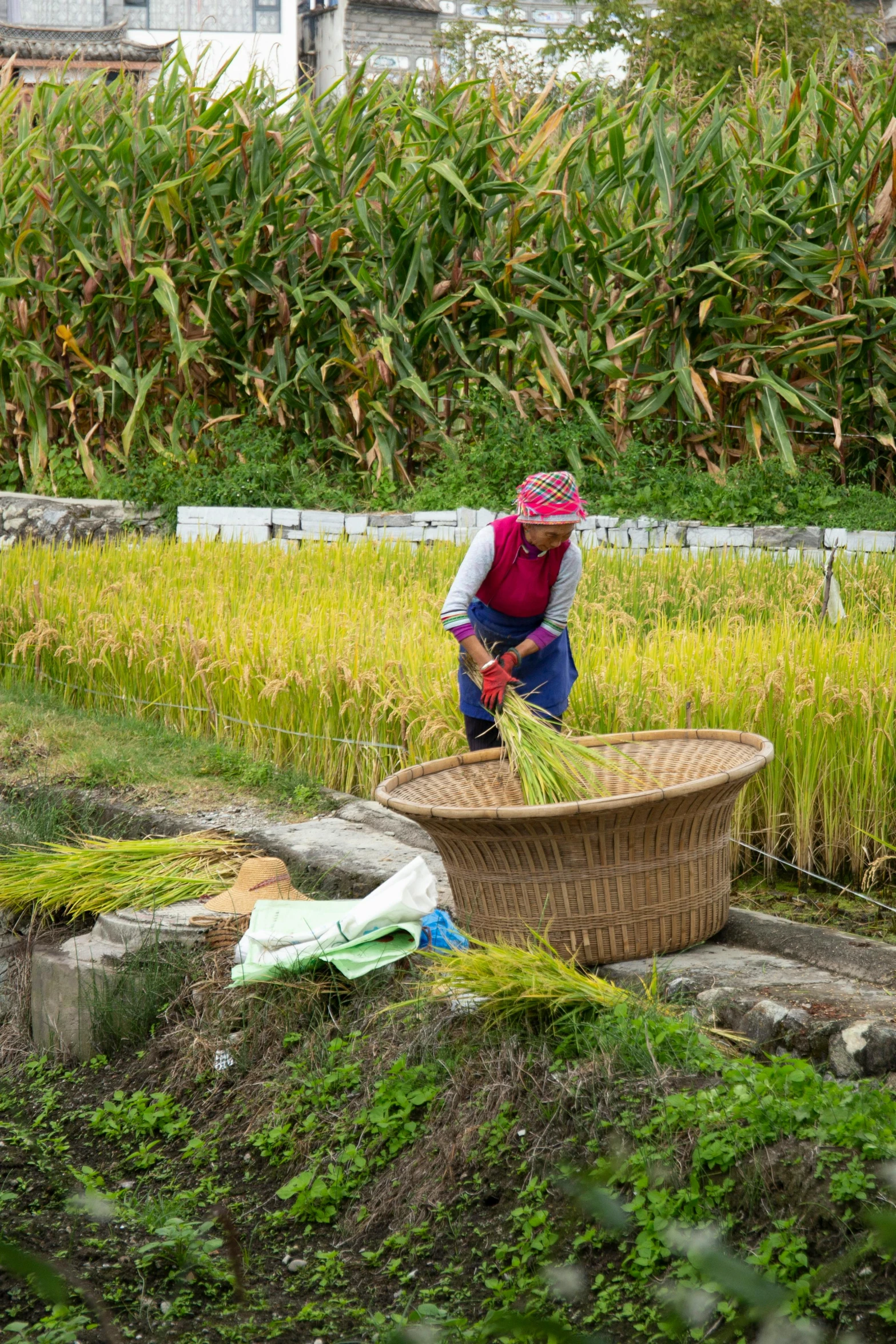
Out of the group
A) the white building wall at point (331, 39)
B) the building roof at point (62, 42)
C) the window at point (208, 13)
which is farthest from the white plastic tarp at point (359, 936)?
the window at point (208, 13)

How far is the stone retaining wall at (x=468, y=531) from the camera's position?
24.8 feet

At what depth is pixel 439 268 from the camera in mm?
9055

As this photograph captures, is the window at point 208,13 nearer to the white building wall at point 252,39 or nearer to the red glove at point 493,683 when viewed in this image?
the white building wall at point 252,39

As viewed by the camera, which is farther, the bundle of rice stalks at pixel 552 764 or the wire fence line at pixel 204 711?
the wire fence line at pixel 204 711

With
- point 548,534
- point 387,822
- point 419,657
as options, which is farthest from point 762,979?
point 419,657

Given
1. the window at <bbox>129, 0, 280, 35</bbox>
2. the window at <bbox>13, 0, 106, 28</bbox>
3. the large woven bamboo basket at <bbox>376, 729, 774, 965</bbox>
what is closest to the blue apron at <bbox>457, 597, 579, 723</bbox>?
the large woven bamboo basket at <bbox>376, 729, 774, 965</bbox>

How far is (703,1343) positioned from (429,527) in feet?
23.9

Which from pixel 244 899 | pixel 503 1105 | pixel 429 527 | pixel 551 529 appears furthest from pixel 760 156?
pixel 503 1105

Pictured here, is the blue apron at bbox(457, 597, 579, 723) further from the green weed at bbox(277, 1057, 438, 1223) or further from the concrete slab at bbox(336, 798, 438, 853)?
the green weed at bbox(277, 1057, 438, 1223)

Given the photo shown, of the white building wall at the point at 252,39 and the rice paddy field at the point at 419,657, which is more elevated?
Answer: the white building wall at the point at 252,39

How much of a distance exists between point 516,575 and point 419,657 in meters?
1.11

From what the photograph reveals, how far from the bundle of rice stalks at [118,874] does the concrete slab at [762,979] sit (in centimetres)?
135

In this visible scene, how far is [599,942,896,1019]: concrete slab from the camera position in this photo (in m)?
2.56

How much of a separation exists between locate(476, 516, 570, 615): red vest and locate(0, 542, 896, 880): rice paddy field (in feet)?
1.65
